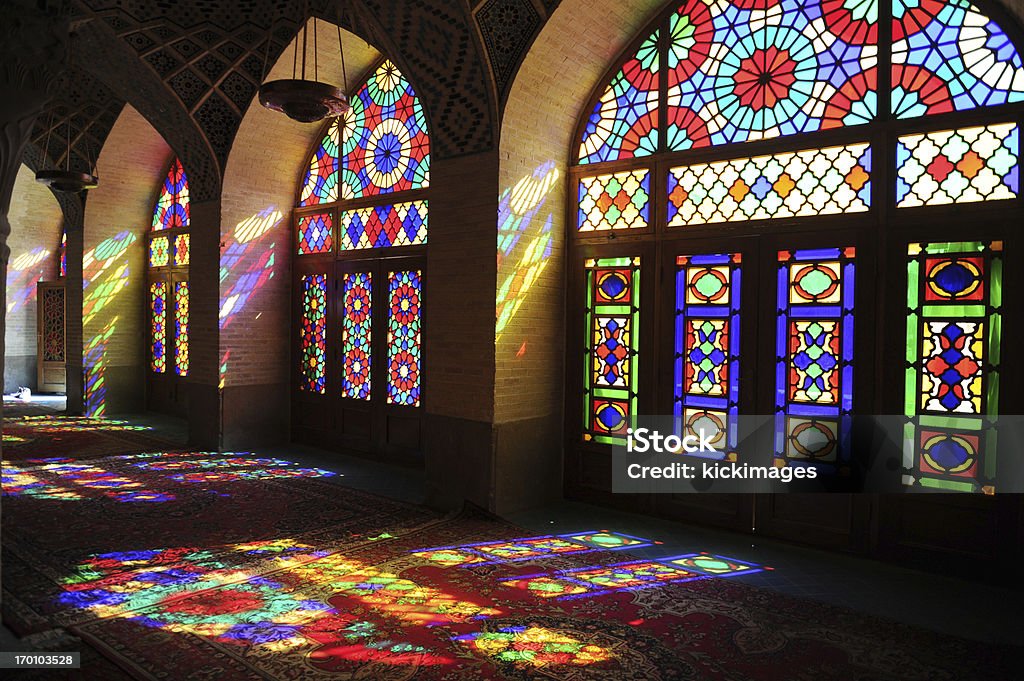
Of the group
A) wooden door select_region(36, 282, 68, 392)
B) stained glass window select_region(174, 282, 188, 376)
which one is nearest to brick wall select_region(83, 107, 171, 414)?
stained glass window select_region(174, 282, 188, 376)

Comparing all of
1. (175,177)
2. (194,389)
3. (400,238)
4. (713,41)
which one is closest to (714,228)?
(713,41)

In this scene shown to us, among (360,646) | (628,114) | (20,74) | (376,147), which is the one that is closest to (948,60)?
(628,114)

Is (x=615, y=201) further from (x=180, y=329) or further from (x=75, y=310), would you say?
Result: (x=75, y=310)

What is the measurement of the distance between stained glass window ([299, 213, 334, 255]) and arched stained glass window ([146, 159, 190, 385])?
8.89ft

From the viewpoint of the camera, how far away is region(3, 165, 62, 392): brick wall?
524 inches

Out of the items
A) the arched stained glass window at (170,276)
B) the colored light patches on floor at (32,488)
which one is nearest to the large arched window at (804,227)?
the colored light patches on floor at (32,488)

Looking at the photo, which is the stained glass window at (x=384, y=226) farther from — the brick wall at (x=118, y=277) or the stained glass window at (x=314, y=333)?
the brick wall at (x=118, y=277)

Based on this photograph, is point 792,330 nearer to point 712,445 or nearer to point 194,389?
point 712,445

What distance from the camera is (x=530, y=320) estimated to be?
19.5 ft

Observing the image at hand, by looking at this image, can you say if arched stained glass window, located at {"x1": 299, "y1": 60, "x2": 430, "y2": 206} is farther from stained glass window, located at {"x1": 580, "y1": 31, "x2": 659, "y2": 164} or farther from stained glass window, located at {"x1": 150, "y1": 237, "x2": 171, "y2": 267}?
stained glass window, located at {"x1": 150, "y1": 237, "x2": 171, "y2": 267}

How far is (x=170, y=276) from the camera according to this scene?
1068 cm

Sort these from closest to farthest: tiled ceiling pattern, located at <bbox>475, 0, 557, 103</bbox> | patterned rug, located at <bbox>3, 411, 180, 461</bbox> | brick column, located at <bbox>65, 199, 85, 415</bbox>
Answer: tiled ceiling pattern, located at <bbox>475, 0, 557, 103</bbox>
patterned rug, located at <bbox>3, 411, 180, 461</bbox>
brick column, located at <bbox>65, 199, 85, 415</bbox>

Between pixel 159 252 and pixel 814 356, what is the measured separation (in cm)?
942

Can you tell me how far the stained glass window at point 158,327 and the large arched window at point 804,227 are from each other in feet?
24.2
